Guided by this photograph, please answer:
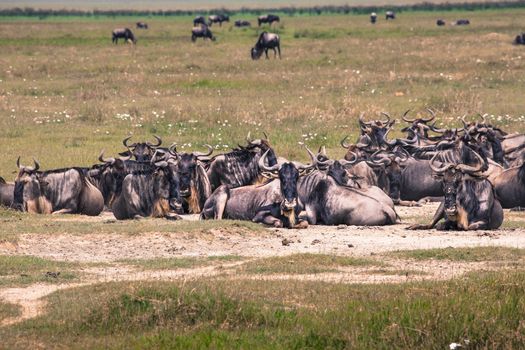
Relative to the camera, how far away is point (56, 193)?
18.7 meters

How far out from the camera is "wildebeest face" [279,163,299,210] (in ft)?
54.3

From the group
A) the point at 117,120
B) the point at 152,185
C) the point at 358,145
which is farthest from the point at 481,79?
the point at 152,185

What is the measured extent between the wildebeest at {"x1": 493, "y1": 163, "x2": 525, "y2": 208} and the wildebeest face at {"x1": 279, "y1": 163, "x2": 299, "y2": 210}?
381 centimetres

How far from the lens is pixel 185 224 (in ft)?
51.9

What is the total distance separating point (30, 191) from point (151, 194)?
1851 mm

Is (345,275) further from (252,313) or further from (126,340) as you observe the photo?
(126,340)

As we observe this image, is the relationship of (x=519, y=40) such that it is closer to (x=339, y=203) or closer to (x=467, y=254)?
(x=339, y=203)

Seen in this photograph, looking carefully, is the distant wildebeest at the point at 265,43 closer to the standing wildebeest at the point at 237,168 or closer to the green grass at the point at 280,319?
the standing wildebeest at the point at 237,168

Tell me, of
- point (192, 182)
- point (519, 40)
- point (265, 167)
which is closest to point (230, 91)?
point (192, 182)

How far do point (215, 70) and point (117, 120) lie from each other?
534 inches

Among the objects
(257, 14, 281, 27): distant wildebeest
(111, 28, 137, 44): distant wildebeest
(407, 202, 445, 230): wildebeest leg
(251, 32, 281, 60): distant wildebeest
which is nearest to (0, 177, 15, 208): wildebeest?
(407, 202, 445, 230): wildebeest leg

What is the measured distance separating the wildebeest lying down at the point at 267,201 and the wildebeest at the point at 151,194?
2.30ft

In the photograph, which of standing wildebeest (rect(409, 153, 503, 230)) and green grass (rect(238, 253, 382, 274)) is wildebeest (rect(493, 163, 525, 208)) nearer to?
standing wildebeest (rect(409, 153, 503, 230))

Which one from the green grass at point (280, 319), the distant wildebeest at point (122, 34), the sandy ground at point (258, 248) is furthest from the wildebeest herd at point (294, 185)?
the distant wildebeest at point (122, 34)
